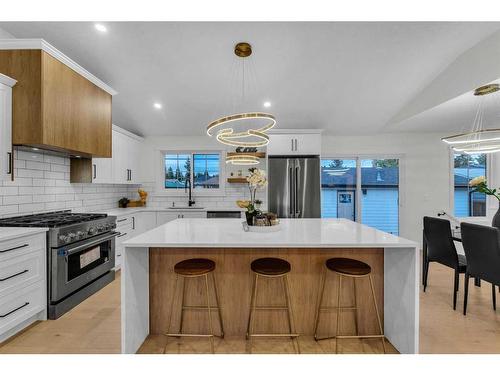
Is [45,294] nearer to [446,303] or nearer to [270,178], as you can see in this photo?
[270,178]

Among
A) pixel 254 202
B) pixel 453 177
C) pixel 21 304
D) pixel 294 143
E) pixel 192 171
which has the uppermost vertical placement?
pixel 294 143

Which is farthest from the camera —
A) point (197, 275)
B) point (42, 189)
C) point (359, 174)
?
point (359, 174)

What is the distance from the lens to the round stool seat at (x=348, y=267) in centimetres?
190

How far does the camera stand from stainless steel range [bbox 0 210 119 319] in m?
2.56

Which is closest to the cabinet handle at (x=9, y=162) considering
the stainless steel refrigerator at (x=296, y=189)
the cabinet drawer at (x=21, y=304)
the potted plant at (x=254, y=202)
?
the cabinet drawer at (x=21, y=304)

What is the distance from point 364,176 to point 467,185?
6.38 ft

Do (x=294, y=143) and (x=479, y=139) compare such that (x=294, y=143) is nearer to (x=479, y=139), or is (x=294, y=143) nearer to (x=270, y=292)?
(x=479, y=139)

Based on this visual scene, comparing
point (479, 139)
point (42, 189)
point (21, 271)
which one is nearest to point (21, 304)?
point (21, 271)

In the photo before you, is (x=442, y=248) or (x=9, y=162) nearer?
(x=9, y=162)

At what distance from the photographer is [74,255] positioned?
9.14 feet

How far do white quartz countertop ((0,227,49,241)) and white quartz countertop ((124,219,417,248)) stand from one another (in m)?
1.04

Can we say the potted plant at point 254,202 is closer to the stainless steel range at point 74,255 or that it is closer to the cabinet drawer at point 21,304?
the stainless steel range at point 74,255

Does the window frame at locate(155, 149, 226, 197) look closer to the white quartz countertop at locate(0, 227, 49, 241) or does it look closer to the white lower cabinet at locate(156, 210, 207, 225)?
the white lower cabinet at locate(156, 210, 207, 225)
